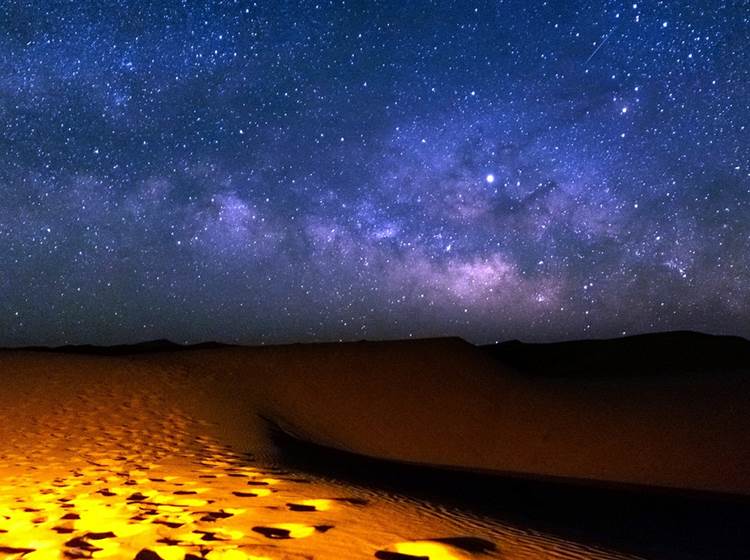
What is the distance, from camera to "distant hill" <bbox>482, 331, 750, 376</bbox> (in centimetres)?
2728

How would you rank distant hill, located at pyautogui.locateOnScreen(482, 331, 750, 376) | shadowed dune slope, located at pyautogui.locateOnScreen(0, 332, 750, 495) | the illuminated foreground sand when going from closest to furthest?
the illuminated foreground sand < shadowed dune slope, located at pyautogui.locateOnScreen(0, 332, 750, 495) < distant hill, located at pyautogui.locateOnScreen(482, 331, 750, 376)

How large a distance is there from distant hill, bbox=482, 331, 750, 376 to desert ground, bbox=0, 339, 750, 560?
671cm

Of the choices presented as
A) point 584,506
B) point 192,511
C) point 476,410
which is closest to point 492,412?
point 476,410

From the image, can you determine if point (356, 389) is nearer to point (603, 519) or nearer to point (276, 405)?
point (276, 405)

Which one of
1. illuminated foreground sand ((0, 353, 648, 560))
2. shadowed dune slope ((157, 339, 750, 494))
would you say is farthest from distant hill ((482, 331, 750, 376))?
illuminated foreground sand ((0, 353, 648, 560))

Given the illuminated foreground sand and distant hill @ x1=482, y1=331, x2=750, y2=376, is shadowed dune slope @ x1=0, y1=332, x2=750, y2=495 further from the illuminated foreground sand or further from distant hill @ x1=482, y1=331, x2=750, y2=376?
distant hill @ x1=482, y1=331, x2=750, y2=376

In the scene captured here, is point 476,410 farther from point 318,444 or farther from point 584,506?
point 584,506

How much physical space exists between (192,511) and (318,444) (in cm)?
752

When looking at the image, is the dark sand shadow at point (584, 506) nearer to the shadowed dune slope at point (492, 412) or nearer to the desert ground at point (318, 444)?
the desert ground at point (318, 444)

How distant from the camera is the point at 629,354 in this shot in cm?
3028

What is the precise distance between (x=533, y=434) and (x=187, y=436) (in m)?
10.5

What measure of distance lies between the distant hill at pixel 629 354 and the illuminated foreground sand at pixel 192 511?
21027mm

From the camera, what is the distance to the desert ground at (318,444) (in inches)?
145

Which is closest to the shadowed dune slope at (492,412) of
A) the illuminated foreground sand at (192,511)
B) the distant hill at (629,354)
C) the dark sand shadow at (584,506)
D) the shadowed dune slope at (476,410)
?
the shadowed dune slope at (476,410)
